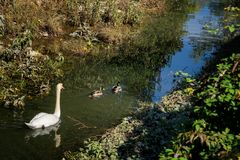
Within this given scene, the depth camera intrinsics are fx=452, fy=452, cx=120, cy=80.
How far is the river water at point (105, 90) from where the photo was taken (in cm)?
1453

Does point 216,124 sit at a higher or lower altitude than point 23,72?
lower

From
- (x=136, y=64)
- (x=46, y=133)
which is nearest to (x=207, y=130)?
(x=46, y=133)

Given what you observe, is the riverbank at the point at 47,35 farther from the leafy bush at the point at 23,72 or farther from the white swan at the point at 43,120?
the white swan at the point at 43,120

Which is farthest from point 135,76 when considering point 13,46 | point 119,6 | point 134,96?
point 119,6

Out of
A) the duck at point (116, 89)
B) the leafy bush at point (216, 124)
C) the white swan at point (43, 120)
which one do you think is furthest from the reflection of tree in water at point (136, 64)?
the leafy bush at point (216, 124)

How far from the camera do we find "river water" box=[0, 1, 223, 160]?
47.7 ft

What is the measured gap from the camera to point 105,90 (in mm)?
20375

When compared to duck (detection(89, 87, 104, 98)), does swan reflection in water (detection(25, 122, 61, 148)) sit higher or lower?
lower

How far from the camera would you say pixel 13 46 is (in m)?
21.0

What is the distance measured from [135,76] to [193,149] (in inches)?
622

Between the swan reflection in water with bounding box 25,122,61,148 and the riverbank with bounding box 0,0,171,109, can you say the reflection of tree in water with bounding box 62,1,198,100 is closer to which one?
the riverbank with bounding box 0,0,171,109

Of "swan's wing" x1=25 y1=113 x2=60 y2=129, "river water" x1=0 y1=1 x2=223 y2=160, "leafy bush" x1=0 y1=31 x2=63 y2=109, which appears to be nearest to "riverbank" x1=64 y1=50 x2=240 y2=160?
"river water" x1=0 y1=1 x2=223 y2=160

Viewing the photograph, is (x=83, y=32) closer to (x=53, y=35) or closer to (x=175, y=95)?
(x=53, y=35)

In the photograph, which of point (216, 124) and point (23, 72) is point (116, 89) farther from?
point (216, 124)
